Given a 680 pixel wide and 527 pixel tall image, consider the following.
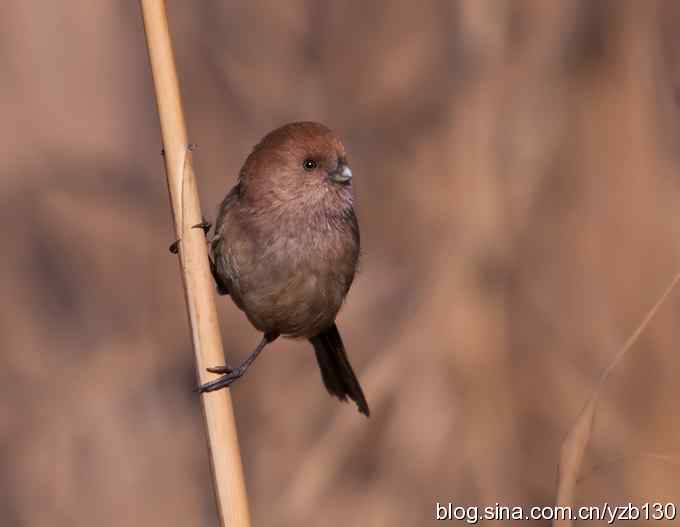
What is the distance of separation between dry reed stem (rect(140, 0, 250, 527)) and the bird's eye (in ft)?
2.00

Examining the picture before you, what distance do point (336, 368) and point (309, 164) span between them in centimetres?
75

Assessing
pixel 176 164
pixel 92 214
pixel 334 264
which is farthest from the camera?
pixel 92 214

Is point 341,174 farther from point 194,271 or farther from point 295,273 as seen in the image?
point 194,271

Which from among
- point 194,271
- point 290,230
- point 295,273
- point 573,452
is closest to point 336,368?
point 295,273

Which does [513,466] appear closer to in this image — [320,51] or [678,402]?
[678,402]

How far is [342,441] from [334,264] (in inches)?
24.5

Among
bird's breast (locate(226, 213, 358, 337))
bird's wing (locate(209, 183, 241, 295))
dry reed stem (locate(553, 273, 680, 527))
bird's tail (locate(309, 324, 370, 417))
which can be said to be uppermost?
bird's wing (locate(209, 183, 241, 295))

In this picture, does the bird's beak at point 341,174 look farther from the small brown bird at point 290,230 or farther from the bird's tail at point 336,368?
the bird's tail at point 336,368

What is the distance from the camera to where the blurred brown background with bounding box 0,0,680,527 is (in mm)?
2986

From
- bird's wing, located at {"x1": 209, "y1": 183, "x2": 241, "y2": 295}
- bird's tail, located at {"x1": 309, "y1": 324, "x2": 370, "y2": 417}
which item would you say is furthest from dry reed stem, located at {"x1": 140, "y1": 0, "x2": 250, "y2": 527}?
bird's tail, located at {"x1": 309, "y1": 324, "x2": 370, "y2": 417}

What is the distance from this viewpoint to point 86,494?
10.3 ft

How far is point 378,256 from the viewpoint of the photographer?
3.40 m

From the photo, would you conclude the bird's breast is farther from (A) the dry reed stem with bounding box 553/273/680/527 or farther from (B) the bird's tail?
(A) the dry reed stem with bounding box 553/273/680/527

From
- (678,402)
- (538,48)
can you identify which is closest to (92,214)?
(538,48)
